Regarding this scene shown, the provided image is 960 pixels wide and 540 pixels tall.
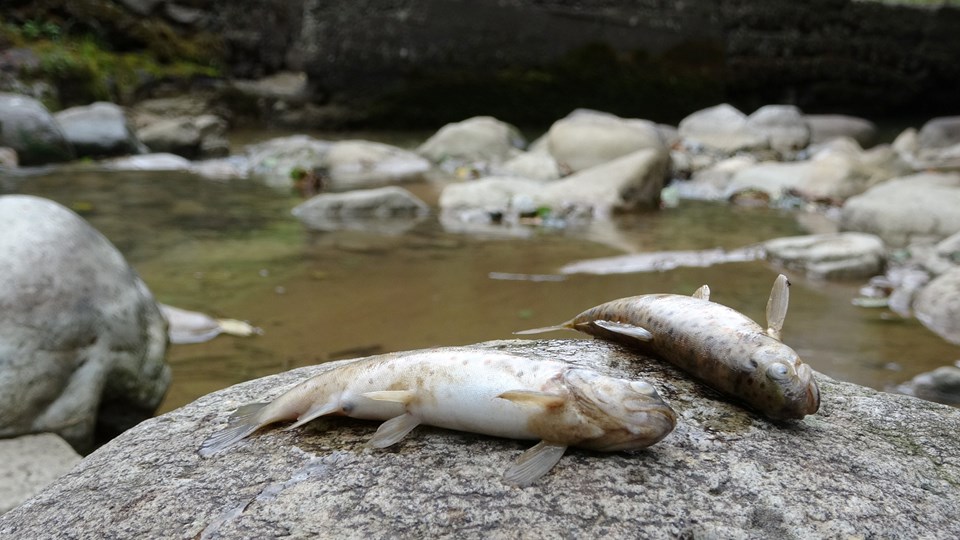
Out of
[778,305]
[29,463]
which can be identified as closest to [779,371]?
[778,305]

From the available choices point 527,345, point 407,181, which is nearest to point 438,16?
point 407,181

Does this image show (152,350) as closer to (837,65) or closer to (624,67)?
(624,67)

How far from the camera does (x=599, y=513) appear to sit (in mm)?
1760

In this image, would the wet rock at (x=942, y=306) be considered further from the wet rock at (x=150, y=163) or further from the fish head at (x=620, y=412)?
the wet rock at (x=150, y=163)

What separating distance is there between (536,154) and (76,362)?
366 inches

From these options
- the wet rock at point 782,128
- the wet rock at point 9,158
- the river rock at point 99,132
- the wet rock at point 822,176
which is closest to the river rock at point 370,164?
the river rock at point 99,132

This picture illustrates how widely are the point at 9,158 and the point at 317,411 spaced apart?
10.3 meters

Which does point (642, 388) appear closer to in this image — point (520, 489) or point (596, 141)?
point (520, 489)

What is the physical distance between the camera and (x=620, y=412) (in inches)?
72.4

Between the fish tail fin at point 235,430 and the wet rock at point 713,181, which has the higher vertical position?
the fish tail fin at point 235,430

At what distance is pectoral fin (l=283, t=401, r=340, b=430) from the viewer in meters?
2.09

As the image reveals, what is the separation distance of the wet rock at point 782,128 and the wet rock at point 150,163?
9198mm

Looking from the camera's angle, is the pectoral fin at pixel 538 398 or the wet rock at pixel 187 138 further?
the wet rock at pixel 187 138

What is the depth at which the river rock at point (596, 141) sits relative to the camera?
39.8ft
